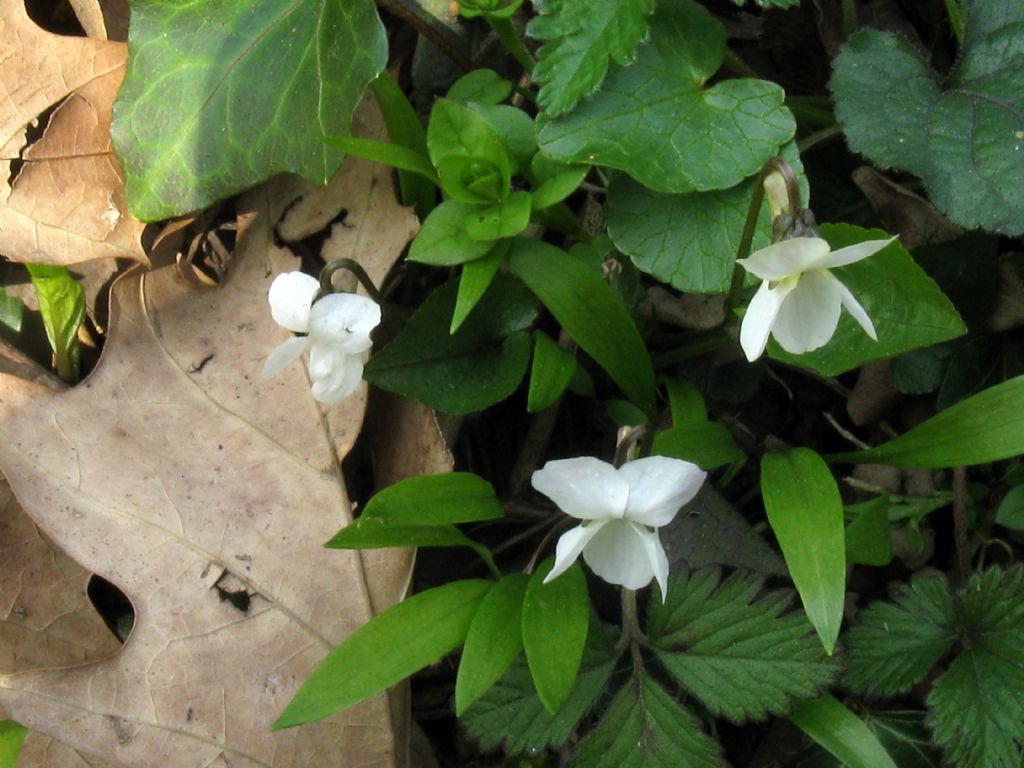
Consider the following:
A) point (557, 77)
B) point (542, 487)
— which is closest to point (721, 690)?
point (542, 487)

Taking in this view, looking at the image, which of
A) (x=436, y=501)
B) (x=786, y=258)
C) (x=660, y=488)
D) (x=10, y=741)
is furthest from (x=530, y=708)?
(x=10, y=741)

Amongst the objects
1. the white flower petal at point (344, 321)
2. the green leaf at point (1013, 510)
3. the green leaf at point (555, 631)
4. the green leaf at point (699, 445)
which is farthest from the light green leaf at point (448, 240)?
the green leaf at point (1013, 510)

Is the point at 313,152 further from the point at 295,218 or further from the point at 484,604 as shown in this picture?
the point at 484,604

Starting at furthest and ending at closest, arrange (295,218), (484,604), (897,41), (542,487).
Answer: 1. (295,218)
2. (897,41)
3. (484,604)
4. (542,487)

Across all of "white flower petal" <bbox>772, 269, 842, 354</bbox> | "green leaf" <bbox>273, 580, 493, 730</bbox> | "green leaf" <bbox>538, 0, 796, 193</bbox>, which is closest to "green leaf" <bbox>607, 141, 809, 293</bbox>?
"green leaf" <bbox>538, 0, 796, 193</bbox>

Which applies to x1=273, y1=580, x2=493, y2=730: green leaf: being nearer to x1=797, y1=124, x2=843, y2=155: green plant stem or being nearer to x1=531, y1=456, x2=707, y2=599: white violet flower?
x1=531, y1=456, x2=707, y2=599: white violet flower

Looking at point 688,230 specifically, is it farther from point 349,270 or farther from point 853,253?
point 349,270
